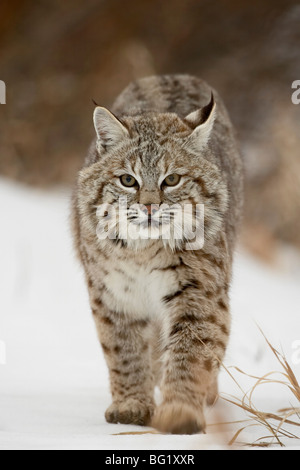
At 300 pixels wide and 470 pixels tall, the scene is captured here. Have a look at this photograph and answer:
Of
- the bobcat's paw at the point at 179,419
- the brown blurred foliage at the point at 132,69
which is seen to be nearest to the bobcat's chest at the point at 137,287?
the bobcat's paw at the point at 179,419

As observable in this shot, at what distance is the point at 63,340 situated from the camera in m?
6.88

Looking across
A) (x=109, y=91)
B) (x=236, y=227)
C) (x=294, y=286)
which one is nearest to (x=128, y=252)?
(x=236, y=227)

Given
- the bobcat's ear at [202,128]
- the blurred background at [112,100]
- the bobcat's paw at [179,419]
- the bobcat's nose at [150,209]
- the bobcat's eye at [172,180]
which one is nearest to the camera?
the bobcat's paw at [179,419]

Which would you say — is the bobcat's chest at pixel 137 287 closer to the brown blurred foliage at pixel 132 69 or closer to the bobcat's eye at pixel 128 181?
the bobcat's eye at pixel 128 181

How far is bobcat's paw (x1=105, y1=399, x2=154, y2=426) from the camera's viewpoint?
13.4ft

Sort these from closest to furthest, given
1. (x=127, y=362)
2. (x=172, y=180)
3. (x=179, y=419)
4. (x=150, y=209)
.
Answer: (x=179, y=419) < (x=150, y=209) < (x=172, y=180) < (x=127, y=362)

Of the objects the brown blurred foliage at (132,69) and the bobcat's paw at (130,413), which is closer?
the bobcat's paw at (130,413)

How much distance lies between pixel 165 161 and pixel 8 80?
21.7 feet

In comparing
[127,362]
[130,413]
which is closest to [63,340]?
[127,362]

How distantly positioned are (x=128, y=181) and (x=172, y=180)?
0.68 ft

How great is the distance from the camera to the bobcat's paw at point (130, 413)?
4098 millimetres

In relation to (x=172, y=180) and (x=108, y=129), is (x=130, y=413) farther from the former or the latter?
(x=108, y=129)

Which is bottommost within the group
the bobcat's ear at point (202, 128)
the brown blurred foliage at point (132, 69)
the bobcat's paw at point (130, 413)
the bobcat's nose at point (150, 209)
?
the bobcat's paw at point (130, 413)

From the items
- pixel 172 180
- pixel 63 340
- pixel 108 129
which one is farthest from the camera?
pixel 63 340
